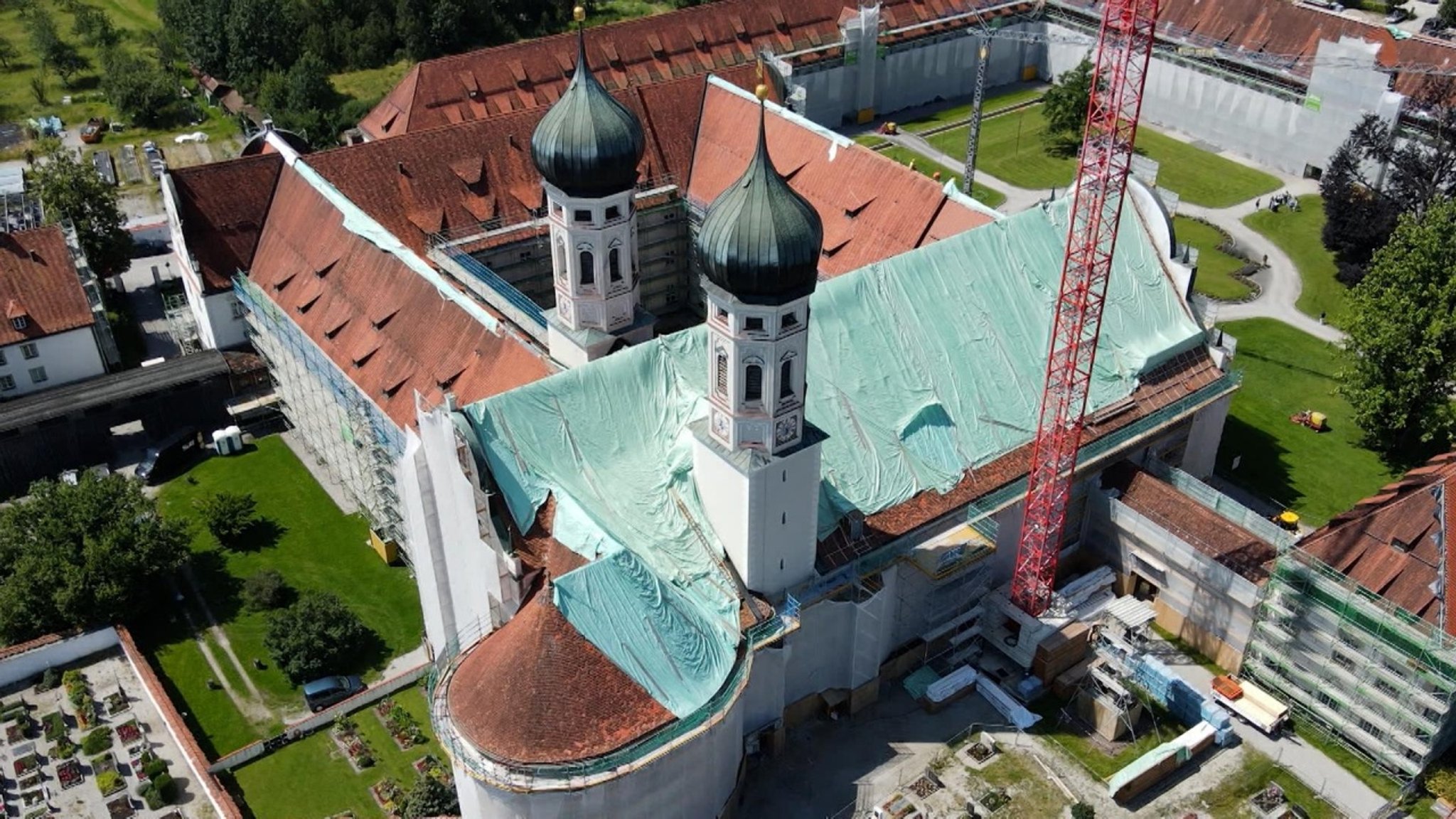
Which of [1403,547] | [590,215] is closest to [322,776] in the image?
[590,215]

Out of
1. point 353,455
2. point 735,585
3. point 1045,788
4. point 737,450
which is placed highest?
point 737,450

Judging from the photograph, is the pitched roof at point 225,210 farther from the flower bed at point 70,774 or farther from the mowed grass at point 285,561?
the flower bed at point 70,774

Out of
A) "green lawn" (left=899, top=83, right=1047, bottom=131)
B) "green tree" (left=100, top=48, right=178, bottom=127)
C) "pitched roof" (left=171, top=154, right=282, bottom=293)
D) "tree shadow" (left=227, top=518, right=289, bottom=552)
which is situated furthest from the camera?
"green tree" (left=100, top=48, right=178, bottom=127)

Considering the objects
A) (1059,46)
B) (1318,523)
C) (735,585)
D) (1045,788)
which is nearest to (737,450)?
(735,585)

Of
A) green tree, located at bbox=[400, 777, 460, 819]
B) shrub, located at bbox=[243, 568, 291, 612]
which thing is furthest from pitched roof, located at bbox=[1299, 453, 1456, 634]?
shrub, located at bbox=[243, 568, 291, 612]

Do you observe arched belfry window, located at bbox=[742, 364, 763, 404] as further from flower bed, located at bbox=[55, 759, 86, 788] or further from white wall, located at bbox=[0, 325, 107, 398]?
white wall, located at bbox=[0, 325, 107, 398]

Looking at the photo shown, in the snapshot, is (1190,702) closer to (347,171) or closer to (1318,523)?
(1318,523)
